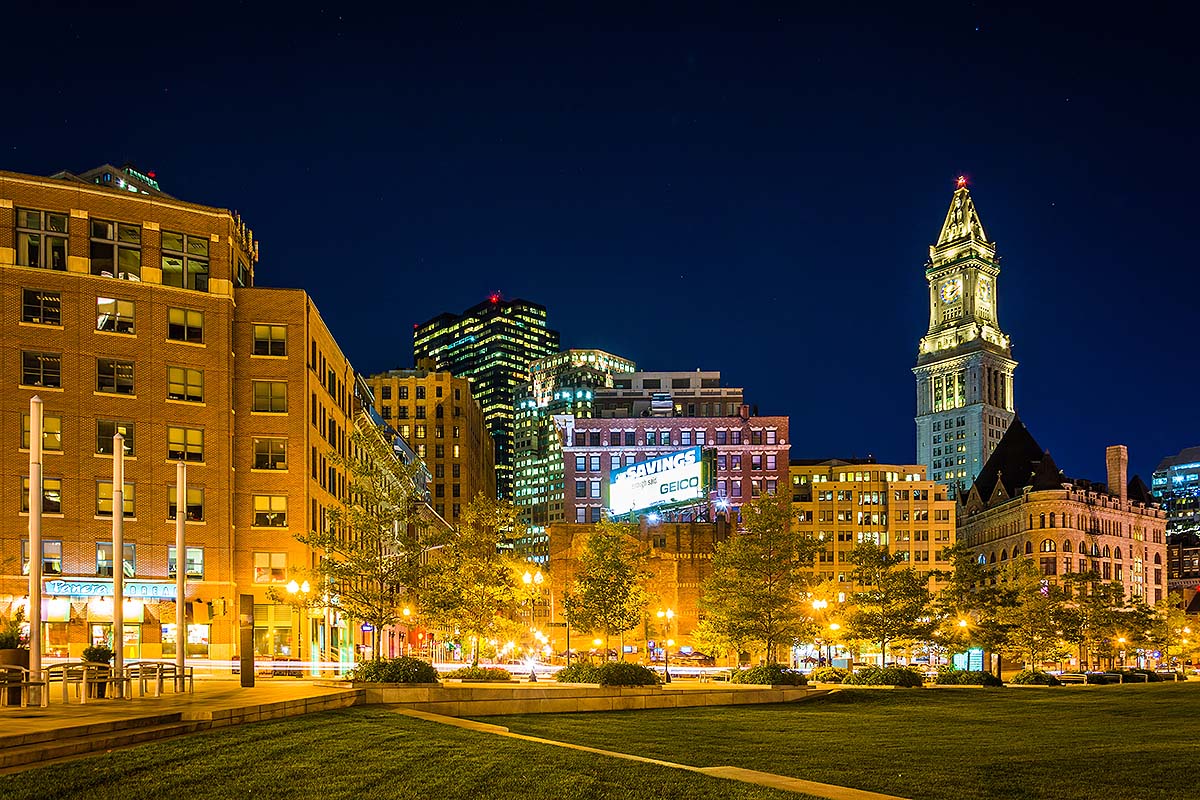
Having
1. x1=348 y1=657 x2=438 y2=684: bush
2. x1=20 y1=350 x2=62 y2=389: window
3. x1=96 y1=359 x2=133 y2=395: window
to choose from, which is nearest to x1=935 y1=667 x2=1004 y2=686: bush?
x1=348 y1=657 x2=438 y2=684: bush

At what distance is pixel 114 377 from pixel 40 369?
3.74m

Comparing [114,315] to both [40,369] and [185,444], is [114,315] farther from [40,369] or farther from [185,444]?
[185,444]

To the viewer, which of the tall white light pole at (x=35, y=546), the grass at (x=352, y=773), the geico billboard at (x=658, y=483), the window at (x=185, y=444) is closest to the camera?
the grass at (x=352, y=773)

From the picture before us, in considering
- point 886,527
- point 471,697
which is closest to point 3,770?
point 471,697

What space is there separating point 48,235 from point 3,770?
182 feet

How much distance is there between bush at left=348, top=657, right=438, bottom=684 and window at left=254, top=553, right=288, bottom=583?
35.0 m

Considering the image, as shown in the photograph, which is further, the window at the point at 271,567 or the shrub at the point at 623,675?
the window at the point at 271,567

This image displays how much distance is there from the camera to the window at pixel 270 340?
239 feet

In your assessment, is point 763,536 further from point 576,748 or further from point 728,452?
point 728,452

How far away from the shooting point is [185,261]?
70562mm

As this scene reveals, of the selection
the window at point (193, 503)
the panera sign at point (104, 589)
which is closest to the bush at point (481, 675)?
the panera sign at point (104, 589)

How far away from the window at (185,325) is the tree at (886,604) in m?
40.8

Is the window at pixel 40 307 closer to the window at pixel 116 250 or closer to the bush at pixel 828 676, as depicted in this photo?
the window at pixel 116 250

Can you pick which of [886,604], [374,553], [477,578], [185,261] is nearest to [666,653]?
[886,604]
